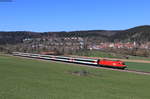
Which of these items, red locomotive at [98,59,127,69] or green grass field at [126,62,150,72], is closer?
red locomotive at [98,59,127,69]

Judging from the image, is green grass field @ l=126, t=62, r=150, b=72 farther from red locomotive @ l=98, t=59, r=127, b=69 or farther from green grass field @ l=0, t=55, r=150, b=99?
green grass field @ l=0, t=55, r=150, b=99

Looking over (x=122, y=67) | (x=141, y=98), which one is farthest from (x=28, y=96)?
(x=122, y=67)

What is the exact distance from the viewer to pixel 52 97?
533 inches

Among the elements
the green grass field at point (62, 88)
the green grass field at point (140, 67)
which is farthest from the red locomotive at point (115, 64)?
the green grass field at point (62, 88)

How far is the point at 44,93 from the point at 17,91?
5.30ft

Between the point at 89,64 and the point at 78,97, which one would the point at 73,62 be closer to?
the point at 89,64

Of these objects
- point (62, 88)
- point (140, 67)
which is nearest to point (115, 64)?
point (140, 67)

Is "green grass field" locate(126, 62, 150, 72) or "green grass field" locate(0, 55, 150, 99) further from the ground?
"green grass field" locate(0, 55, 150, 99)

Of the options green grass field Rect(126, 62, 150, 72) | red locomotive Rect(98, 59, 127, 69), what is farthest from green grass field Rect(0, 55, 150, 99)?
green grass field Rect(126, 62, 150, 72)

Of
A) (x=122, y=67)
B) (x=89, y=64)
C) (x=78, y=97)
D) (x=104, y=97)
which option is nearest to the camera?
(x=78, y=97)

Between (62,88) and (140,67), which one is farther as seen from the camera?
(140,67)

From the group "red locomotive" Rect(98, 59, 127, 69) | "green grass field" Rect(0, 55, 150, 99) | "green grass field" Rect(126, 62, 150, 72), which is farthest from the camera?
"green grass field" Rect(126, 62, 150, 72)

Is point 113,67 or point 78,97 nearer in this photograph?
point 78,97

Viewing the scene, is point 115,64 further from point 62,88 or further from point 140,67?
point 62,88
